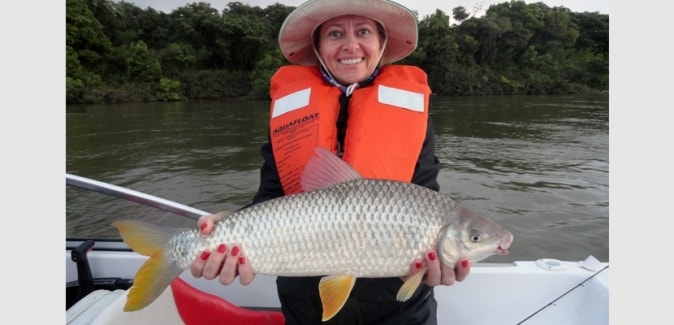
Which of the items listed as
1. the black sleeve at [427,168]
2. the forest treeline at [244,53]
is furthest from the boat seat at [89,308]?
the forest treeline at [244,53]

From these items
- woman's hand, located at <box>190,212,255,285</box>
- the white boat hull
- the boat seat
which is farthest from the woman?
the boat seat

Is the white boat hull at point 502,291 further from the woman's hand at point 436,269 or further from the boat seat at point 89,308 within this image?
the woman's hand at point 436,269

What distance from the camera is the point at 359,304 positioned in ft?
7.02

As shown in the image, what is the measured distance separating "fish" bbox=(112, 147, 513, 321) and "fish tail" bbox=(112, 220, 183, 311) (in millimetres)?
23

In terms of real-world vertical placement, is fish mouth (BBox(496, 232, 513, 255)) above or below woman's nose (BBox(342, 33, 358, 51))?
below

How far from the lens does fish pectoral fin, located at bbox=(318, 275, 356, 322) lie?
5.89ft

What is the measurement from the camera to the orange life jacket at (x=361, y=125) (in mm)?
2254

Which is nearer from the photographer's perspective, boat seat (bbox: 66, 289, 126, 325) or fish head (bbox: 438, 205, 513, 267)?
fish head (bbox: 438, 205, 513, 267)

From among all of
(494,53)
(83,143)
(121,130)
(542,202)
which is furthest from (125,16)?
(542,202)

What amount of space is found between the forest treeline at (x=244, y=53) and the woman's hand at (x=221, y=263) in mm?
34331

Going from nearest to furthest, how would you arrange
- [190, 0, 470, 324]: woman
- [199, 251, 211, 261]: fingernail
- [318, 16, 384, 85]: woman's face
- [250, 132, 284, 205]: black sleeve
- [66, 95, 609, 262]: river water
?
1. [199, 251, 211, 261]: fingernail
2. [190, 0, 470, 324]: woman
3. [318, 16, 384, 85]: woman's face
4. [250, 132, 284, 205]: black sleeve
5. [66, 95, 609, 262]: river water

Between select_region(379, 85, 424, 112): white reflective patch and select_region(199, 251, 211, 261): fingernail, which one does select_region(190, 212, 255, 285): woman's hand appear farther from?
select_region(379, 85, 424, 112): white reflective patch

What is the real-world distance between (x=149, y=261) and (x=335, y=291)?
76cm

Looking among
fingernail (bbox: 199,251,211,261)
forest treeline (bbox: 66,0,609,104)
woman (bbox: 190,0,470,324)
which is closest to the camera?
fingernail (bbox: 199,251,211,261)
